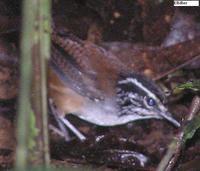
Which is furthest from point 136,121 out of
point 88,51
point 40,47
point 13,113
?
point 40,47

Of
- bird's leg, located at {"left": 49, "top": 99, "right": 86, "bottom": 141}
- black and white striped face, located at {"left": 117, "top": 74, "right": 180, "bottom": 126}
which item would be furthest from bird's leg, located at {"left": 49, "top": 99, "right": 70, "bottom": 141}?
black and white striped face, located at {"left": 117, "top": 74, "right": 180, "bottom": 126}

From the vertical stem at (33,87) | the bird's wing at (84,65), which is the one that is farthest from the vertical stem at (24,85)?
the bird's wing at (84,65)

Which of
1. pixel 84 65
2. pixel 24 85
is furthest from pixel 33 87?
pixel 84 65

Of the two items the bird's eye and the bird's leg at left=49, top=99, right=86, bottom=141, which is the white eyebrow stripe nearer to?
the bird's eye

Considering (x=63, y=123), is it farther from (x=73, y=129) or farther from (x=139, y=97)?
(x=139, y=97)

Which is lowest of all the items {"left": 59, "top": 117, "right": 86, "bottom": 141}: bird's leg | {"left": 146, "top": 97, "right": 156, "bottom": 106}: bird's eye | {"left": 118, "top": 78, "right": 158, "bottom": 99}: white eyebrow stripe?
{"left": 59, "top": 117, "right": 86, "bottom": 141}: bird's leg

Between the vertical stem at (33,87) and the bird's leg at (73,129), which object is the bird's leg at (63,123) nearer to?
the bird's leg at (73,129)

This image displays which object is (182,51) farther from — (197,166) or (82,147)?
(197,166)
